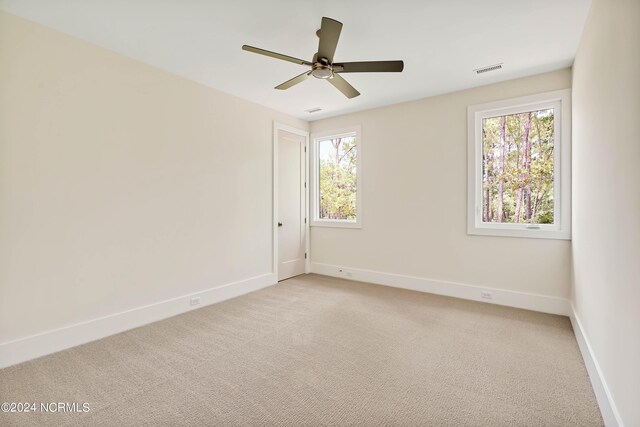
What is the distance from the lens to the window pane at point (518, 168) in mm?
3434

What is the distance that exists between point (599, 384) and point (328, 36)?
2.83m

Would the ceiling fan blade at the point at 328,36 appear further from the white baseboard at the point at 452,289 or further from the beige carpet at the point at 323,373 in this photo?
the white baseboard at the point at 452,289

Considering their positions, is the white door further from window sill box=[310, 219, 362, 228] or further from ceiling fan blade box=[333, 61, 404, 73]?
ceiling fan blade box=[333, 61, 404, 73]

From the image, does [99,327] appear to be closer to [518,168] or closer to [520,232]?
[520,232]

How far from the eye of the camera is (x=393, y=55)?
2922 mm

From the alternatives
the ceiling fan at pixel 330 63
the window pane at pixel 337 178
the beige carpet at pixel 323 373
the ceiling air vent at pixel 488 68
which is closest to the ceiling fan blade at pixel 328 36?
the ceiling fan at pixel 330 63

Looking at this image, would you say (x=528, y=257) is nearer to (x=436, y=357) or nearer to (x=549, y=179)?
(x=549, y=179)

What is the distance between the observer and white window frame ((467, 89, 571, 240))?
3.22 m

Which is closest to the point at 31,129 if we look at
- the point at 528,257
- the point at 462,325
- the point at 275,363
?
the point at 275,363

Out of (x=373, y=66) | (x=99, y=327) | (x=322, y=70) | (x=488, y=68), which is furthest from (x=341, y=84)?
(x=99, y=327)

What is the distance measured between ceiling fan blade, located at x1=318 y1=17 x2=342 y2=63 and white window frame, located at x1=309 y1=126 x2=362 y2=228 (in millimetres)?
2477

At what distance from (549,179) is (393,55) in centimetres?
226

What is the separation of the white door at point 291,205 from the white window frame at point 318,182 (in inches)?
8.1

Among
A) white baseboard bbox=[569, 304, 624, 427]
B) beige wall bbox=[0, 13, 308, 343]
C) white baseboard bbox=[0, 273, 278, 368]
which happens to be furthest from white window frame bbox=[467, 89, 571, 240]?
white baseboard bbox=[0, 273, 278, 368]
